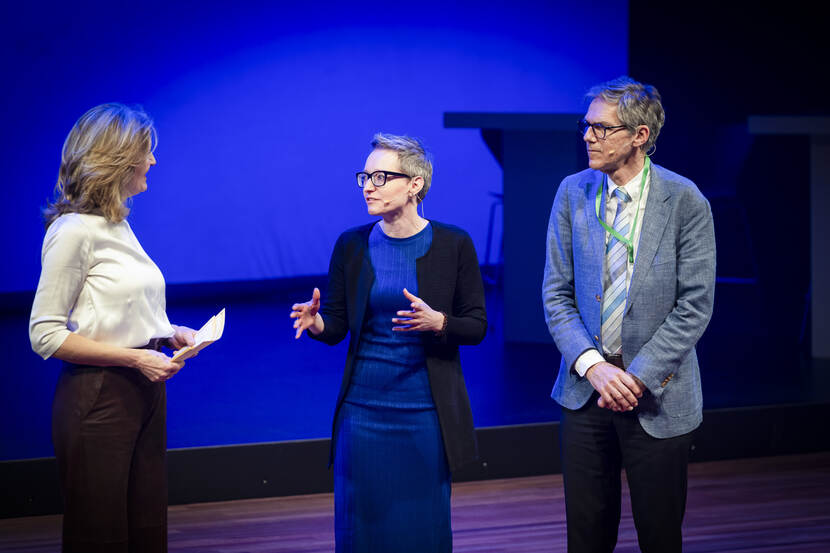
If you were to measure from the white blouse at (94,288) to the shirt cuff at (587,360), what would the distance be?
110 cm

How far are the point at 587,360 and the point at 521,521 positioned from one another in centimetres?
Answer: 159

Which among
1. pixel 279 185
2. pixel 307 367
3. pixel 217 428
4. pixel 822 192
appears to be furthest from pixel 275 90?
pixel 822 192

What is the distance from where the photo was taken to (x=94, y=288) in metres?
2.25

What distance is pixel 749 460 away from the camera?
186 inches

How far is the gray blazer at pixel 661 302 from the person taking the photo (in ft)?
8.02

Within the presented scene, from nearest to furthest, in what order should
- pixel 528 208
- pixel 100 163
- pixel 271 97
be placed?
1. pixel 100 163
2. pixel 528 208
3. pixel 271 97

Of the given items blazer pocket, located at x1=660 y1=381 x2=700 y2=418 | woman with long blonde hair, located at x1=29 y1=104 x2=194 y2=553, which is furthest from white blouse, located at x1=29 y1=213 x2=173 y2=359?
blazer pocket, located at x1=660 y1=381 x2=700 y2=418

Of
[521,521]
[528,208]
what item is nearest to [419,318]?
[521,521]

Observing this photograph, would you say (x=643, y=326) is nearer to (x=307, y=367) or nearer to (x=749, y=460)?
(x=749, y=460)

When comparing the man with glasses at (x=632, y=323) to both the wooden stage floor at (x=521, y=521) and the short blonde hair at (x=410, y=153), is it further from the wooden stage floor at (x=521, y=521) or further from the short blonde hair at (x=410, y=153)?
the wooden stage floor at (x=521, y=521)

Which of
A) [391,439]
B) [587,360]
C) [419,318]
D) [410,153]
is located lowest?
[391,439]

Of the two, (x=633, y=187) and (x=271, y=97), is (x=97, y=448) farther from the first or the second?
(x=271, y=97)

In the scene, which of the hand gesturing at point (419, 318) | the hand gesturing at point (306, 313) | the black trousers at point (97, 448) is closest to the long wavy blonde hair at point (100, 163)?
the black trousers at point (97, 448)

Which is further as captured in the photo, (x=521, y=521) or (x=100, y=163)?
(x=521, y=521)
